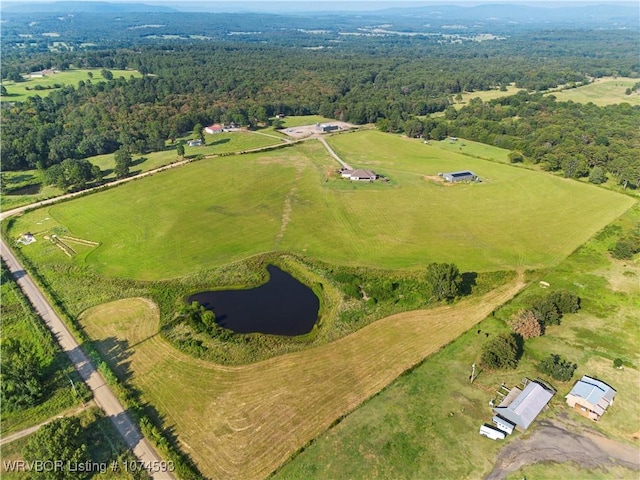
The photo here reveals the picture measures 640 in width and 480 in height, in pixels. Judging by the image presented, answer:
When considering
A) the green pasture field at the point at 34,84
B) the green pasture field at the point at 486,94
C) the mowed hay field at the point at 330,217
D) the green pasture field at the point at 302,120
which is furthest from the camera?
the green pasture field at the point at 486,94

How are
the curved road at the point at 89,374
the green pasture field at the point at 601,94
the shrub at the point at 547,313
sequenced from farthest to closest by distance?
the green pasture field at the point at 601,94 → the shrub at the point at 547,313 → the curved road at the point at 89,374

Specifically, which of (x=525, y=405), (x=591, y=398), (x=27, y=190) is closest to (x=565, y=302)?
(x=591, y=398)

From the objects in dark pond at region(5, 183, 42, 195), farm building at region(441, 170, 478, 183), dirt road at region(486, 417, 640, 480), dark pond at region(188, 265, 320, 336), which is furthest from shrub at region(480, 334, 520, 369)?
dark pond at region(5, 183, 42, 195)

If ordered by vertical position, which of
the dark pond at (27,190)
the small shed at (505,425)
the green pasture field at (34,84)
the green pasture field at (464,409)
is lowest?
the dark pond at (27,190)

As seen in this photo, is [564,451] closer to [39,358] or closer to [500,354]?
[500,354]

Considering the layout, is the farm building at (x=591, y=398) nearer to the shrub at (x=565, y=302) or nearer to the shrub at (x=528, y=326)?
the shrub at (x=528, y=326)

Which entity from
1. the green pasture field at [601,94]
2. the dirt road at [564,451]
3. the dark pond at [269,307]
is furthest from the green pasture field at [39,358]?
the green pasture field at [601,94]

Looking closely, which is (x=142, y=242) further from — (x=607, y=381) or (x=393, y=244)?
(x=607, y=381)
